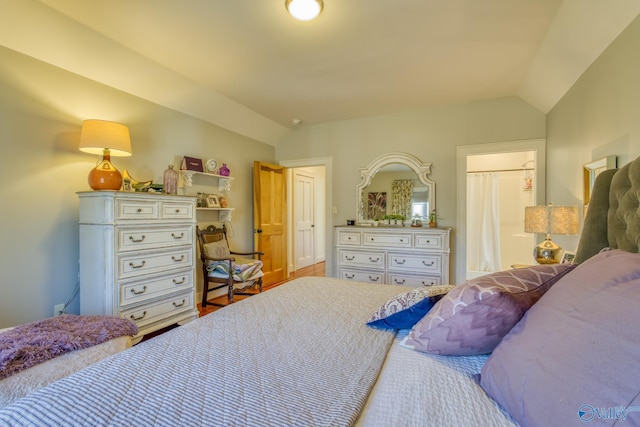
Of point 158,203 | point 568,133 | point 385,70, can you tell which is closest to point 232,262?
point 158,203

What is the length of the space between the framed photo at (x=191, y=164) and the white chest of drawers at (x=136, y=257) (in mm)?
720

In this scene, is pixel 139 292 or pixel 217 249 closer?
pixel 139 292

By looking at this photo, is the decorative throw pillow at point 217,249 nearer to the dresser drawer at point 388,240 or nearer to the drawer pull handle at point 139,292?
the drawer pull handle at point 139,292

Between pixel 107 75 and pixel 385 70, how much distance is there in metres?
2.60

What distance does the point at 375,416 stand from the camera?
2.33ft

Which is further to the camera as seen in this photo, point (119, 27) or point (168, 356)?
point (119, 27)

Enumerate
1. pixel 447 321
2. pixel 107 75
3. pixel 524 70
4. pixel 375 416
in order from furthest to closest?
pixel 524 70, pixel 107 75, pixel 447 321, pixel 375 416

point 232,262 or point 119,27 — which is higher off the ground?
point 119,27

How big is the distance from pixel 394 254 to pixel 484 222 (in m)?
2.31

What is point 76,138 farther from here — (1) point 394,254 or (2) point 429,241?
(2) point 429,241

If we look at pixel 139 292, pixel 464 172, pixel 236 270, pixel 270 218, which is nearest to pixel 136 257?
pixel 139 292

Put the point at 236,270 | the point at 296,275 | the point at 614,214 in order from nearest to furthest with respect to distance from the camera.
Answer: the point at 614,214
the point at 236,270
the point at 296,275

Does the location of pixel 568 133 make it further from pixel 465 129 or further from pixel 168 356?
pixel 168 356

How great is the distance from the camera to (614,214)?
1335 millimetres
